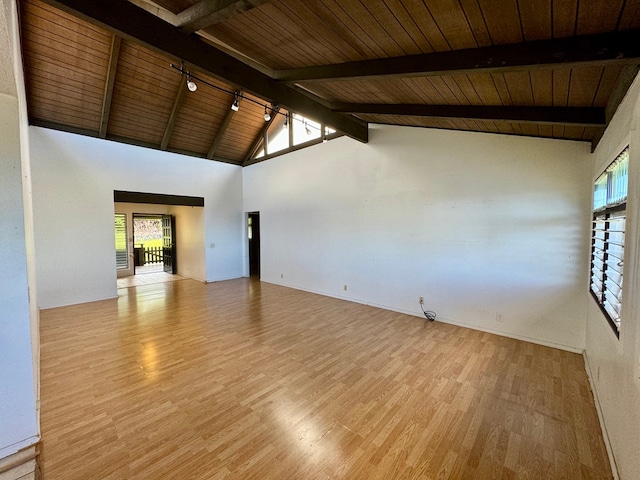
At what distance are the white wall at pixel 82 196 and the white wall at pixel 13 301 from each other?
4.67 metres

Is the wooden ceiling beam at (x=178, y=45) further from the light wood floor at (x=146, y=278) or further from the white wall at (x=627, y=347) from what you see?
the light wood floor at (x=146, y=278)

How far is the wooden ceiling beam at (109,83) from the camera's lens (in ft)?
13.7

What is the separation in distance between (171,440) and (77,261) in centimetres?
549

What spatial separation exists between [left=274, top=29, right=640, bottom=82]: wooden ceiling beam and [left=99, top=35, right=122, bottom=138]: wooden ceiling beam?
152 inches

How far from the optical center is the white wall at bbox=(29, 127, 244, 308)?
5109 mm

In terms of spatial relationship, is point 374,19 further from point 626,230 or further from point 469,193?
point 469,193

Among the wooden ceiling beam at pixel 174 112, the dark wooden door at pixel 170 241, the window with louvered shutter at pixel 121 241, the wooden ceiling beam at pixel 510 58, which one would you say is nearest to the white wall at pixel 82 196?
the wooden ceiling beam at pixel 174 112

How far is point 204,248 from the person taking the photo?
7516mm

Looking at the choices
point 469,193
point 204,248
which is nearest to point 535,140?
point 469,193

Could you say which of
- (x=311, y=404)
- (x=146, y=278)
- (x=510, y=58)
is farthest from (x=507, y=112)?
(x=146, y=278)

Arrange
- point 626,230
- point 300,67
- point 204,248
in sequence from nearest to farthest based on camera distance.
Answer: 1. point 626,230
2. point 300,67
3. point 204,248

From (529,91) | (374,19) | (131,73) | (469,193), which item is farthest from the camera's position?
(131,73)

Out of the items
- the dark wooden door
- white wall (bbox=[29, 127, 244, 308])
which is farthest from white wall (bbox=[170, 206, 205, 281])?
white wall (bbox=[29, 127, 244, 308])

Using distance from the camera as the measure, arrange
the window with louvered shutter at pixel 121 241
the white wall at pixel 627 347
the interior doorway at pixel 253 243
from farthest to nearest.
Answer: the interior doorway at pixel 253 243, the window with louvered shutter at pixel 121 241, the white wall at pixel 627 347
